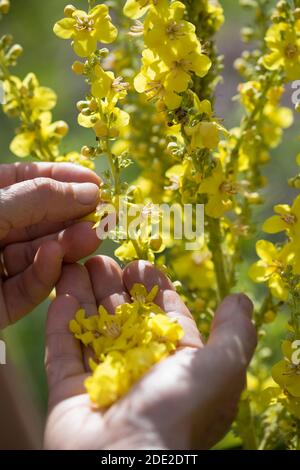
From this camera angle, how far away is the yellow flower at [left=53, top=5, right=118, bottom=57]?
1212 millimetres

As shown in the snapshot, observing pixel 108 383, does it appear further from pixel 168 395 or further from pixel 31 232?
pixel 31 232

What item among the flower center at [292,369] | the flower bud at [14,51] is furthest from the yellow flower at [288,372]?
the flower bud at [14,51]

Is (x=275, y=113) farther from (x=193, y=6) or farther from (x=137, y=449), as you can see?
(x=137, y=449)

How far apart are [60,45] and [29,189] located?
2927 mm

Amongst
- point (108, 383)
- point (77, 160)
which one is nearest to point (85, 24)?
point (77, 160)

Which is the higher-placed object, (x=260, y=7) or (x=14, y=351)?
(x=260, y=7)

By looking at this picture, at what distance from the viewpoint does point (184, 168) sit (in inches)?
52.9

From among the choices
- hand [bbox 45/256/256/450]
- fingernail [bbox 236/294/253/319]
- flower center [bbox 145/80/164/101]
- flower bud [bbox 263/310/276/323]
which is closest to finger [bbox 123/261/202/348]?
hand [bbox 45/256/256/450]

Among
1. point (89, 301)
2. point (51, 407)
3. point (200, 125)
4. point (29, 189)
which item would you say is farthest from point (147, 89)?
point (51, 407)

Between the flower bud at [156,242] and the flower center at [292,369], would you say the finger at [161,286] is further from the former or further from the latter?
the flower center at [292,369]

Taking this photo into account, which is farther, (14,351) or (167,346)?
(14,351)

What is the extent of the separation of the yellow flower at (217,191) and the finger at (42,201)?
245mm

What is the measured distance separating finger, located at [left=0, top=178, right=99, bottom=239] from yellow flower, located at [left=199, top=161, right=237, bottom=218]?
245 mm

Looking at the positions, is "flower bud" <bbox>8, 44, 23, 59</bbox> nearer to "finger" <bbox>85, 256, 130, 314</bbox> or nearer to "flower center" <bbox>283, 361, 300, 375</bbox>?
"finger" <bbox>85, 256, 130, 314</bbox>
